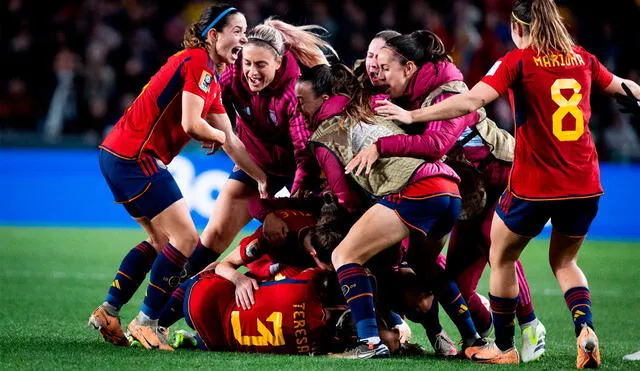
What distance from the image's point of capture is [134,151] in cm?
603

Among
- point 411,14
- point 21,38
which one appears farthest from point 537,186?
point 21,38

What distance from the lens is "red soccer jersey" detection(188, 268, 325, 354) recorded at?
552 centimetres

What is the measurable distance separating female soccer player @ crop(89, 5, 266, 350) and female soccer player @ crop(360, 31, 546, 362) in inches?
40.3

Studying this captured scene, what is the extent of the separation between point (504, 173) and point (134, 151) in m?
2.16

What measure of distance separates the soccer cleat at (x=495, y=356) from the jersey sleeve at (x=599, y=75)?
147 centimetres

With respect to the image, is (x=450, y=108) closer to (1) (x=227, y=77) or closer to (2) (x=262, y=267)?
(2) (x=262, y=267)

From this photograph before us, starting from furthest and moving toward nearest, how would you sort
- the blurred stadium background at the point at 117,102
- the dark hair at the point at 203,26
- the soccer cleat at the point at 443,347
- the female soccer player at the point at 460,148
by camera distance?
the blurred stadium background at the point at 117,102 < the dark hair at the point at 203,26 < the soccer cleat at the point at 443,347 < the female soccer player at the point at 460,148

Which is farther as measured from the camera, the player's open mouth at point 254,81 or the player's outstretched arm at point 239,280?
the player's open mouth at point 254,81

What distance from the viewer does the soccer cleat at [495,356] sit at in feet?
18.1

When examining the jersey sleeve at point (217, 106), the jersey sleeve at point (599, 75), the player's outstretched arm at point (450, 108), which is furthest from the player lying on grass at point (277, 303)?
the jersey sleeve at point (599, 75)

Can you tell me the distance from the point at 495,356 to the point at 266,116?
2179 mm

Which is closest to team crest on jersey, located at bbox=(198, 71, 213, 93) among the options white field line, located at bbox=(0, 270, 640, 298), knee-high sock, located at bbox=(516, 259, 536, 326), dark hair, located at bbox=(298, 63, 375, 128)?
dark hair, located at bbox=(298, 63, 375, 128)

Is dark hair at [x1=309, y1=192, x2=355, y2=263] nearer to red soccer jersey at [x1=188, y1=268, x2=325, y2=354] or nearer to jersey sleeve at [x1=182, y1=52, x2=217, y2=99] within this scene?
red soccer jersey at [x1=188, y1=268, x2=325, y2=354]

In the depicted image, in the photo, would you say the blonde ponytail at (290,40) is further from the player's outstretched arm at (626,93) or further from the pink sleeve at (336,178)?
the player's outstretched arm at (626,93)
